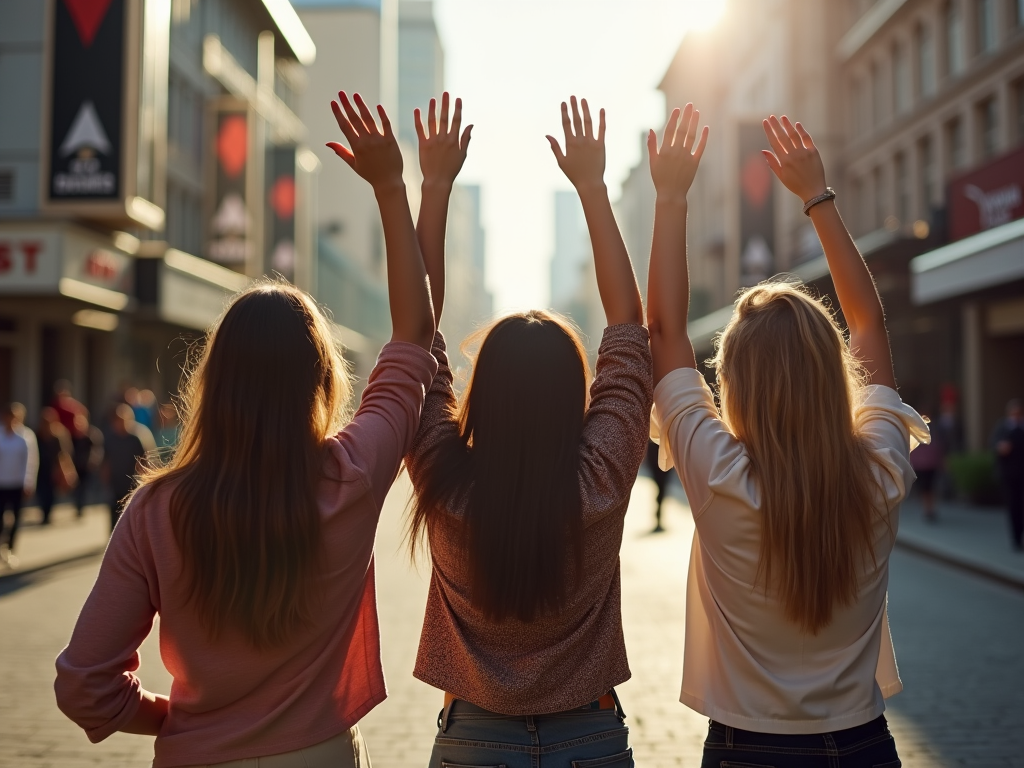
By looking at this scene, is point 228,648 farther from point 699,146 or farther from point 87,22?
point 87,22

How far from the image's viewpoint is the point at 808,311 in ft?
8.13

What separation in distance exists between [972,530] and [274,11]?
32231mm

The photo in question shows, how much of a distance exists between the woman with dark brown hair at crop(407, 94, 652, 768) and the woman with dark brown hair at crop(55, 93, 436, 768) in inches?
6.5

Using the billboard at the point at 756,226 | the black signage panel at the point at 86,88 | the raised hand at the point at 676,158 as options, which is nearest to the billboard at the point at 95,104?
the black signage panel at the point at 86,88

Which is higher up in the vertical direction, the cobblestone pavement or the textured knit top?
the textured knit top

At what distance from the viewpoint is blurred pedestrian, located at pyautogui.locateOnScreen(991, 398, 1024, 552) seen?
13.6m

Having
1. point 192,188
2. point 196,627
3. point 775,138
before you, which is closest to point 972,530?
point 775,138

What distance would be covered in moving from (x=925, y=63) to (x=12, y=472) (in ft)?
79.3

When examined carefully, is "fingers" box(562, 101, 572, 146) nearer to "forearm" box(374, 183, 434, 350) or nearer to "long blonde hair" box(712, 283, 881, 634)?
"forearm" box(374, 183, 434, 350)

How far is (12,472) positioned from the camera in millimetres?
12336

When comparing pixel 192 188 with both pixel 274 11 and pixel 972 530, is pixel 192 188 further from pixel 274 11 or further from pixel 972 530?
pixel 972 530

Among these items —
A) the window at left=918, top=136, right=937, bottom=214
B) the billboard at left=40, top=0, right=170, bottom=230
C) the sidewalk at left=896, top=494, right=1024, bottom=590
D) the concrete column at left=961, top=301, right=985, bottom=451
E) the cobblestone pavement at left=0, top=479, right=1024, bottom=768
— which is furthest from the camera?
the window at left=918, top=136, right=937, bottom=214

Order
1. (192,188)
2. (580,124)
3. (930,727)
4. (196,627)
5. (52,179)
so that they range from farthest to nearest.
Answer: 1. (192,188)
2. (52,179)
3. (930,727)
4. (580,124)
5. (196,627)

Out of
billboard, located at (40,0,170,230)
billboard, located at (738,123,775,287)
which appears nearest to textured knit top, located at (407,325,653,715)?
billboard, located at (40,0,170,230)
